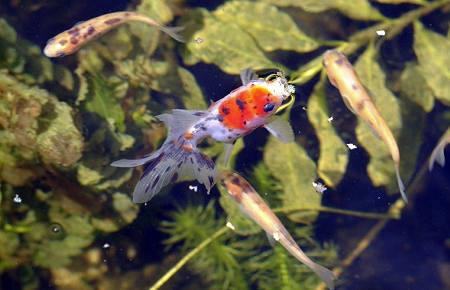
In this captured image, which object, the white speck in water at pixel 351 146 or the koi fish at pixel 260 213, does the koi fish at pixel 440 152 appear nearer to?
the white speck in water at pixel 351 146

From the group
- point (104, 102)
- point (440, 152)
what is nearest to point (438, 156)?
point (440, 152)

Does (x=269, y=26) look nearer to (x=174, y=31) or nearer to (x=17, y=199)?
(x=174, y=31)

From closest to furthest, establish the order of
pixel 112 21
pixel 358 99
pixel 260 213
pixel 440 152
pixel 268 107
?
pixel 268 107 < pixel 358 99 < pixel 260 213 < pixel 112 21 < pixel 440 152

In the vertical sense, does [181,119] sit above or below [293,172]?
above

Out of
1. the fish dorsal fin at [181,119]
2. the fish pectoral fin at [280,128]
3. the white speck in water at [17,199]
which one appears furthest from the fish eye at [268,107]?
the white speck in water at [17,199]

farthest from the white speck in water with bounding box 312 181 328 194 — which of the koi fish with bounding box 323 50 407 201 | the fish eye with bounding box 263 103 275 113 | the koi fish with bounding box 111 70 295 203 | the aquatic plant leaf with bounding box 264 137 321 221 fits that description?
the fish eye with bounding box 263 103 275 113

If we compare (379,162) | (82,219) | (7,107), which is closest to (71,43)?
(7,107)
